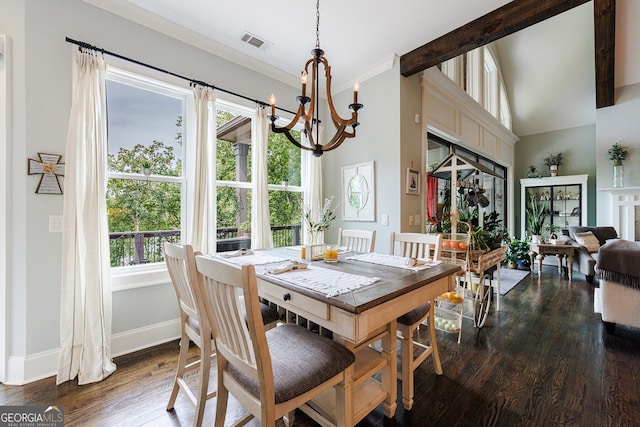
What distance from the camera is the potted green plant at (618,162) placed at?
4414 mm

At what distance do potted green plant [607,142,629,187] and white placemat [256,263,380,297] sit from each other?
5550 mm

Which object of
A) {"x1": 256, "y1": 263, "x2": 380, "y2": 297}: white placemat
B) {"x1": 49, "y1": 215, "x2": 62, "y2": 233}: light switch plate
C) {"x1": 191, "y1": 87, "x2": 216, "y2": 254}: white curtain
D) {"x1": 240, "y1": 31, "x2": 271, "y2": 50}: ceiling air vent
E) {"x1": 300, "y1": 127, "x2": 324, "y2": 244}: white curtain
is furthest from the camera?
{"x1": 300, "y1": 127, "x2": 324, "y2": 244}: white curtain

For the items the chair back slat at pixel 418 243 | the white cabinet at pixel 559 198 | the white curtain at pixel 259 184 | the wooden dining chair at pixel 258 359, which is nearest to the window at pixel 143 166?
the white curtain at pixel 259 184

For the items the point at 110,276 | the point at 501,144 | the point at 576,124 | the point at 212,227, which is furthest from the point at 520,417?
the point at 576,124

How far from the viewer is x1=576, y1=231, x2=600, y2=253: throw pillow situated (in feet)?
14.1

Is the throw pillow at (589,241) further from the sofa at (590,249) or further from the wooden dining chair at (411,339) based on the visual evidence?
the wooden dining chair at (411,339)

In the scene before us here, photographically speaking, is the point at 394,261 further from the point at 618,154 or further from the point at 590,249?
the point at 618,154

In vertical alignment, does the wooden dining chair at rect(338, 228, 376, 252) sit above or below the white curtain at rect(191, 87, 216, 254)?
below

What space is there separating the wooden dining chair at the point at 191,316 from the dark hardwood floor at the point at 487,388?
32 cm

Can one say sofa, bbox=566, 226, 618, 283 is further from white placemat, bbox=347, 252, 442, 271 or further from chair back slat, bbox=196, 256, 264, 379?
chair back slat, bbox=196, 256, 264, 379

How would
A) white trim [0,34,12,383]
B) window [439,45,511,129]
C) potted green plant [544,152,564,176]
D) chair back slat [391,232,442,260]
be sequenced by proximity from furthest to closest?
potted green plant [544,152,564,176] < window [439,45,511,129] < chair back slat [391,232,442,260] < white trim [0,34,12,383]

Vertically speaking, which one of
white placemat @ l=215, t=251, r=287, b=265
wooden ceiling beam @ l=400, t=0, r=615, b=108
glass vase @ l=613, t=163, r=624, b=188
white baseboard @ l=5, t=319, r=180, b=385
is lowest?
white baseboard @ l=5, t=319, r=180, b=385

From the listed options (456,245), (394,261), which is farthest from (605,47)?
(394,261)

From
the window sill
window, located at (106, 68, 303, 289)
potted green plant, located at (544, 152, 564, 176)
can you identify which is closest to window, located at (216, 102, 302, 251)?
window, located at (106, 68, 303, 289)
